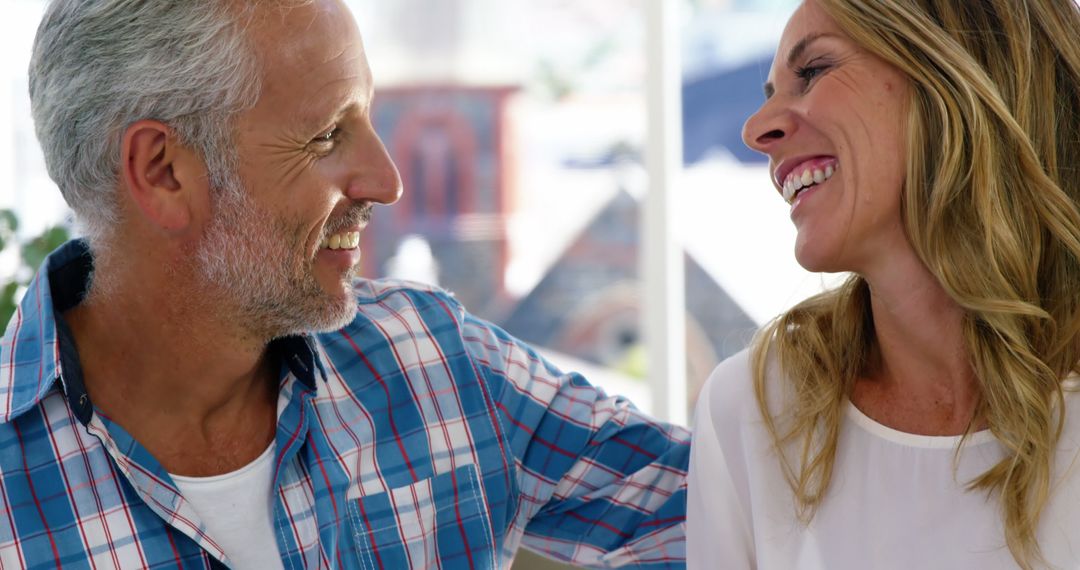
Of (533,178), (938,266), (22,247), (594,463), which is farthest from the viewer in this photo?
(533,178)

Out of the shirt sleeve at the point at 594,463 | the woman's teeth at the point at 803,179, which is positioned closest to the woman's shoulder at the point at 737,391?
the shirt sleeve at the point at 594,463

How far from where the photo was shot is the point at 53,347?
148cm

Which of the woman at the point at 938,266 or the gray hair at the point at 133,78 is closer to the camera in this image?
the woman at the point at 938,266

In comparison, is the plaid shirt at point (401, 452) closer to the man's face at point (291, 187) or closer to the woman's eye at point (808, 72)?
the man's face at point (291, 187)

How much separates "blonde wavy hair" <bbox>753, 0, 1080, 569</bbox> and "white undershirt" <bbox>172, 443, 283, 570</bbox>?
2.97ft

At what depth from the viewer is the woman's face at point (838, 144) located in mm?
1414

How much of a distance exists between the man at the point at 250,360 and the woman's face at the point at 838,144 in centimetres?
43

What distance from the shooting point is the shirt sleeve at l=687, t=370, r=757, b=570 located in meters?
1.55

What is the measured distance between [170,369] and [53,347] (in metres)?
0.16

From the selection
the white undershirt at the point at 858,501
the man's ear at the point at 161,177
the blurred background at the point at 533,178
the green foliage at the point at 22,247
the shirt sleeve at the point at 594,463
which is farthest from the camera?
the blurred background at the point at 533,178

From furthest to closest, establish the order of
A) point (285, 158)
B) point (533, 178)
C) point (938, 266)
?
point (533, 178) < point (285, 158) < point (938, 266)

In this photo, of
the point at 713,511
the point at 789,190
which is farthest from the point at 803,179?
the point at 713,511

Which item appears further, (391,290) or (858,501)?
(391,290)

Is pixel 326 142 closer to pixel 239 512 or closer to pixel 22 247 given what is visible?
pixel 239 512
